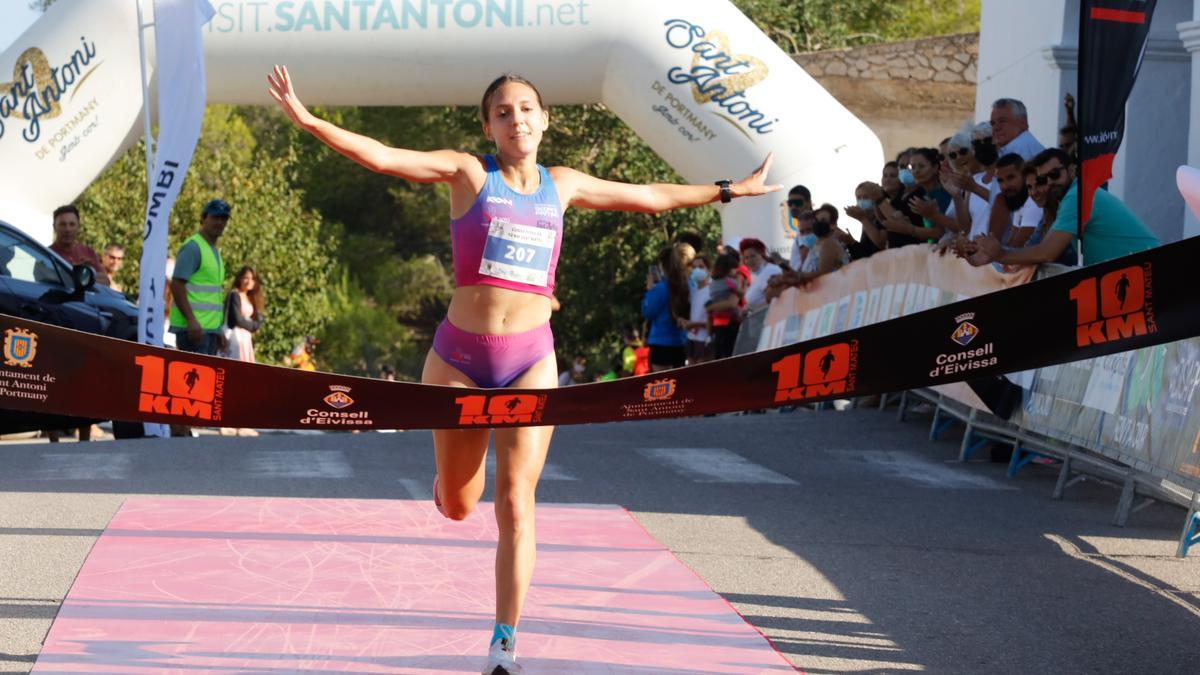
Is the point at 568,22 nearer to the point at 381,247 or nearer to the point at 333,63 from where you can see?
the point at 333,63

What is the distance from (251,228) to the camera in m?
35.0

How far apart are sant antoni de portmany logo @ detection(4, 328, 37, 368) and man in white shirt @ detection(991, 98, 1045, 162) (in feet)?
25.0

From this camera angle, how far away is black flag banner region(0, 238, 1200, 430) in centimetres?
484

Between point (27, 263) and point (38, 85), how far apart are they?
4537mm

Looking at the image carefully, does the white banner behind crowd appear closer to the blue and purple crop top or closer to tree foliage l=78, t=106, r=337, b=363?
the blue and purple crop top

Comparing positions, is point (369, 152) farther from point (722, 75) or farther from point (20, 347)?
point (722, 75)

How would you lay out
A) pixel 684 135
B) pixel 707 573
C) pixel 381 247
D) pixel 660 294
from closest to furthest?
1. pixel 707 573
2. pixel 660 294
3. pixel 684 135
4. pixel 381 247

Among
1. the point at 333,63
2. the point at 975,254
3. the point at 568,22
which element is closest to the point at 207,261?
the point at 333,63

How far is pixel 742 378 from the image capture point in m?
5.15

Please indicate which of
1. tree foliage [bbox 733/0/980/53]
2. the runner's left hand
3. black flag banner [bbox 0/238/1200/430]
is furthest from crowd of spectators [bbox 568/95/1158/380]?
tree foliage [bbox 733/0/980/53]

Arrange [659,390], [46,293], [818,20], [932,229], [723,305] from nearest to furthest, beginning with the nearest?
[659,390], [932,229], [46,293], [723,305], [818,20]

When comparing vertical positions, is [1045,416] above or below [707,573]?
above

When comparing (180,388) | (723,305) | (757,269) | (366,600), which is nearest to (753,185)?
(180,388)

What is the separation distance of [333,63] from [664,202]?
457 inches
